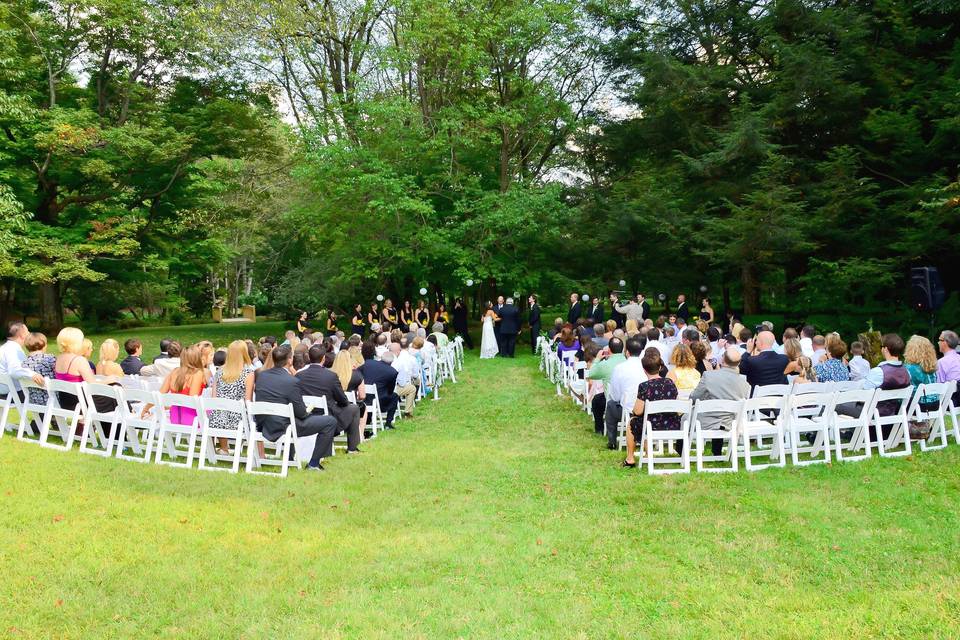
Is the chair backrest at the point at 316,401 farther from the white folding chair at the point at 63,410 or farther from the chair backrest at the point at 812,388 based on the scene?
the chair backrest at the point at 812,388

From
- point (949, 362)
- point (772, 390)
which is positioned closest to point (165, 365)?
Result: point (772, 390)

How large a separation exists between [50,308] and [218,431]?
79.1 feet

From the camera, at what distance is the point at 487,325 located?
827 inches

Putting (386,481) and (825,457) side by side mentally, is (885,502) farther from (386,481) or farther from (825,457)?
(386,481)

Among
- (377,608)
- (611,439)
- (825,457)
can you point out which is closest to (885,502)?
(825,457)

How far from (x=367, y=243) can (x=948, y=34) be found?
17.6 m

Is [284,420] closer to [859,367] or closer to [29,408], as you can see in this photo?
[29,408]

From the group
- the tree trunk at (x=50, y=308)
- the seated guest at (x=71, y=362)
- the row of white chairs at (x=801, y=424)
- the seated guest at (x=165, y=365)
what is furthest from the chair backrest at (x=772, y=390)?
the tree trunk at (x=50, y=308)

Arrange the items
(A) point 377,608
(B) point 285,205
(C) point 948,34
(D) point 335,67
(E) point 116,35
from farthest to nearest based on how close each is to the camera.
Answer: (B) point 285,205, (D) point 335,67, (E) point 116,35, (C) point 948,34, (A) point 377,608

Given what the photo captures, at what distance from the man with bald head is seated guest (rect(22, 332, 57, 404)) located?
8.57 meters

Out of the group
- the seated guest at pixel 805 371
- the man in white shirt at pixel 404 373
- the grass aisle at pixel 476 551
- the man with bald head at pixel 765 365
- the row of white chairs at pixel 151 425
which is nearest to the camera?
the grass aisle at pixel 476 551

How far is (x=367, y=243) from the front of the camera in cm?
2355

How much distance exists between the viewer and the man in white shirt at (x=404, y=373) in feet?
37.5

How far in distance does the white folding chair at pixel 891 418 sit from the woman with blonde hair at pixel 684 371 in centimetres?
185
